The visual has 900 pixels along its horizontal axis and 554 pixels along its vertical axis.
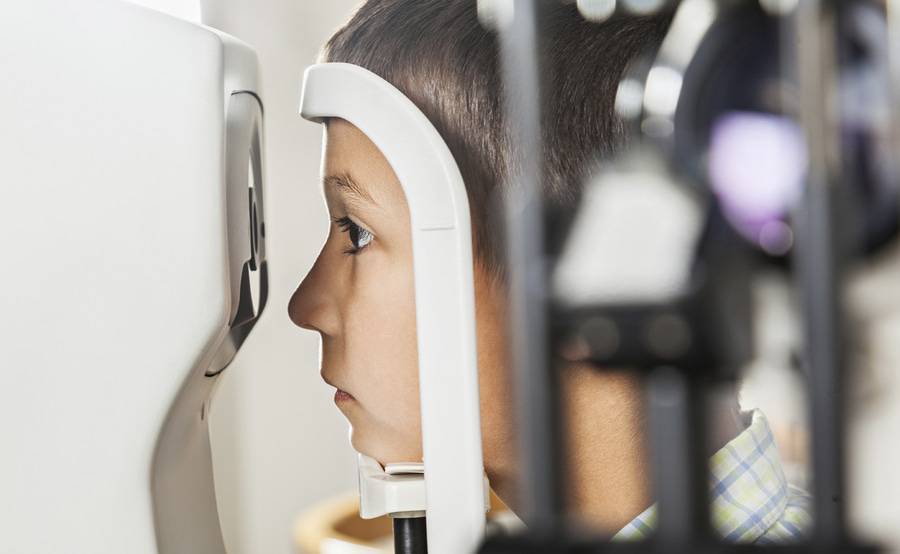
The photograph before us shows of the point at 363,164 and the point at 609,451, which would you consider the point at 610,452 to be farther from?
the point at 363,164

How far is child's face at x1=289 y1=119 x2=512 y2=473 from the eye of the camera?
0.48 meters

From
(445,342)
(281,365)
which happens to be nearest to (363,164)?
(445,342)

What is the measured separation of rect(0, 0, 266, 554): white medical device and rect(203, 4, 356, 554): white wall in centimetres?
74

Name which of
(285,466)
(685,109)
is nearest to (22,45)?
(685,109)

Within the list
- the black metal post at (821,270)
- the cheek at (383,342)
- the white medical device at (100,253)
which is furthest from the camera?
the cheek at (383,342)

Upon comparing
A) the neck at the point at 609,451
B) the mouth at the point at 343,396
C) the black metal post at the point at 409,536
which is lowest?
the black metal post at the point at 409,536

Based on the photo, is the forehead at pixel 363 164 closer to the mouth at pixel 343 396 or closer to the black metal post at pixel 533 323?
the mouth at pixel 343 396

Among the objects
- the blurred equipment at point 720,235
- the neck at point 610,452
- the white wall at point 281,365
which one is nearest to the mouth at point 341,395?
the neck at point 610,452

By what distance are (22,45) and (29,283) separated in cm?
10

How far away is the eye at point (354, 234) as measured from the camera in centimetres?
50

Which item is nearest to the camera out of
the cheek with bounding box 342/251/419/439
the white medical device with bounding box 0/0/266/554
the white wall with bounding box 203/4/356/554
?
the white medical device with bounding box 0/0/266/554

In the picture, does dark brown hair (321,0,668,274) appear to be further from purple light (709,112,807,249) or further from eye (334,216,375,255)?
purple light (709,112,807,249)

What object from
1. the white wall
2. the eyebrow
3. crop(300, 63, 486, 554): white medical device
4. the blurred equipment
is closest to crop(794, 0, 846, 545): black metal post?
the blurred equipment

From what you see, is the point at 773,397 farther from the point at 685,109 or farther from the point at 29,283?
the point at 29,283
